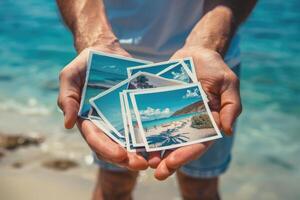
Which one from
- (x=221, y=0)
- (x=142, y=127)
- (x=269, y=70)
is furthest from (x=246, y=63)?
Answer: (x=142, y=127)

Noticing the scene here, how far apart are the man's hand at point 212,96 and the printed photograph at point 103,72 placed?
206 millimetres

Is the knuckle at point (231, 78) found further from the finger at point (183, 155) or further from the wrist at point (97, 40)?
the wrist at point (97, 40)

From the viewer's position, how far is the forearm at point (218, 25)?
6.38 ft

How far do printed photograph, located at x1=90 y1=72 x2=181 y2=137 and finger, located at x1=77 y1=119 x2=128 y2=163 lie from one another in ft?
0.26

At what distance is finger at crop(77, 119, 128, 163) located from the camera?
1.52 meters

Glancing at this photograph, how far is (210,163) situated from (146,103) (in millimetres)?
604

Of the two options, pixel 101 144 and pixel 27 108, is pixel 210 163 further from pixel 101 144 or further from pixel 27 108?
pixel 27 108

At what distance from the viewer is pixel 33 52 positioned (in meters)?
7.28

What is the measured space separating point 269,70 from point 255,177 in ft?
9.25

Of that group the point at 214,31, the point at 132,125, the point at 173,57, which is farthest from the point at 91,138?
the point at 214,31

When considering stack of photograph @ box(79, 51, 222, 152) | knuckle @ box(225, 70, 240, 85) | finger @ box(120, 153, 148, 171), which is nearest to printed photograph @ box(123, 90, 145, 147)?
stack of photograph @ box(79, 51, 222, 152)

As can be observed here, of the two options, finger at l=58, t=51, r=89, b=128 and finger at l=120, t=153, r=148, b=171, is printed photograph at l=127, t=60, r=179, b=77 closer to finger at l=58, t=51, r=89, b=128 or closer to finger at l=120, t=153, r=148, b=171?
finger at l=58, t=51, r=89, b=128

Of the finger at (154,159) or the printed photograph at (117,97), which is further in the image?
the printed photograph at (117,97)

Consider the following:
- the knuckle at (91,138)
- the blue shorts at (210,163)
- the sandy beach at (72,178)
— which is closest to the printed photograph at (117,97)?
the knuckle at (91,138)
